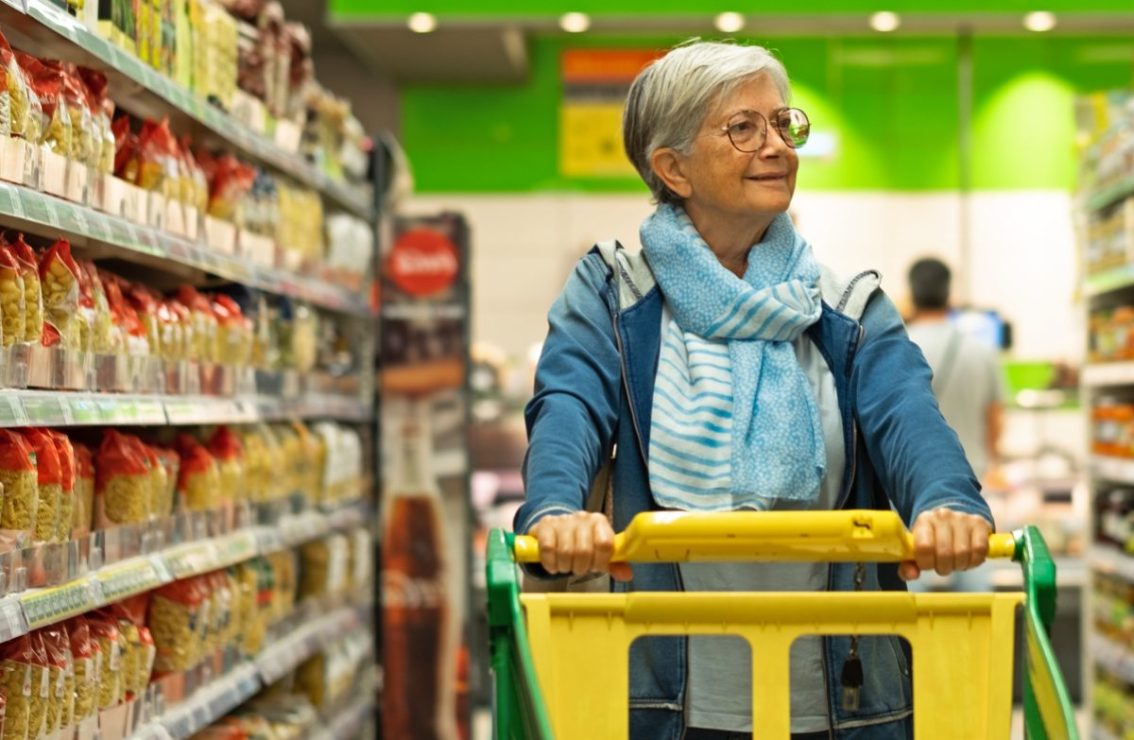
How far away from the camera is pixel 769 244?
2307mm

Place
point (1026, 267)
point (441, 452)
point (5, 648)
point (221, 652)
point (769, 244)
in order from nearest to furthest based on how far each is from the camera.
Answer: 1. point (769, 244)
2. point (5, 648)
3. point (221, 652)
4. point (441, 452)
5. point (1026, 267)

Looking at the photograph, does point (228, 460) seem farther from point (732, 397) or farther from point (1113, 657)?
point (1113, 657)

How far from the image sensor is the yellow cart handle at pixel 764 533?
1854 millimetres

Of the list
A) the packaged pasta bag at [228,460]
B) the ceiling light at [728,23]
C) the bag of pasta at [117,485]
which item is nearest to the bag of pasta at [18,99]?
the bag of pasta at [117,485]

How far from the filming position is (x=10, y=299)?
2.46 m

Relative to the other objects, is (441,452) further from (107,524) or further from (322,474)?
(107,524)

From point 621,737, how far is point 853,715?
0.34m

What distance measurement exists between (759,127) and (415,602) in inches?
150

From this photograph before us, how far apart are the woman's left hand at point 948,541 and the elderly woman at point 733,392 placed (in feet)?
0.32

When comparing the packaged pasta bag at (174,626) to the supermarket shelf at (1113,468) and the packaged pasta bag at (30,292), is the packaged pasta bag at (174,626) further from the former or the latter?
the supermarket shelf at (1113,468)

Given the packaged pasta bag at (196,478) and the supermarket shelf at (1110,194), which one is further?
the supermarket shelf at (1110,194)

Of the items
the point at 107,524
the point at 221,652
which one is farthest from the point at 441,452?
the point at 107,524

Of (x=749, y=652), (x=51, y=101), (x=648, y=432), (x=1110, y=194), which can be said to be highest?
(x=1110, y=194)

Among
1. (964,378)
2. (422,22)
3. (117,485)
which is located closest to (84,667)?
(117,485)
